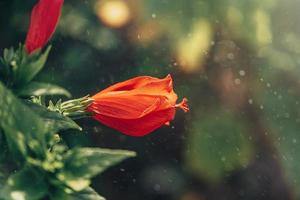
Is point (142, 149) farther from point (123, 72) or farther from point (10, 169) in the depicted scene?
point (10, 169)

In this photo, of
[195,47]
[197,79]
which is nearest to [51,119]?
[195,47]

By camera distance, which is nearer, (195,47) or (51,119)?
(51,119)

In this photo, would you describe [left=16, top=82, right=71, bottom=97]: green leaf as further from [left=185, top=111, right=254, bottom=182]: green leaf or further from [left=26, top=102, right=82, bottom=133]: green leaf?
[left=185, top=111, right=254, bottom=182]: green leaf

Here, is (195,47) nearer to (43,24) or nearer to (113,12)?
(113,12)

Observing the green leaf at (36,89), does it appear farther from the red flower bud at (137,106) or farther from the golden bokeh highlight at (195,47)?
the golden bokeh highlight at (195,47)

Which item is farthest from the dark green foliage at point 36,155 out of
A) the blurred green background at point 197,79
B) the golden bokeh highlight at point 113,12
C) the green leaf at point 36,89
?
the golden bokeh highlight at point 113,12

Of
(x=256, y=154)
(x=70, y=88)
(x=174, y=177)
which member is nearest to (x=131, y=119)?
(x=70, y=88)

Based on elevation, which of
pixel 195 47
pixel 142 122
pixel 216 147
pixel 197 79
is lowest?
pixel 216 147
